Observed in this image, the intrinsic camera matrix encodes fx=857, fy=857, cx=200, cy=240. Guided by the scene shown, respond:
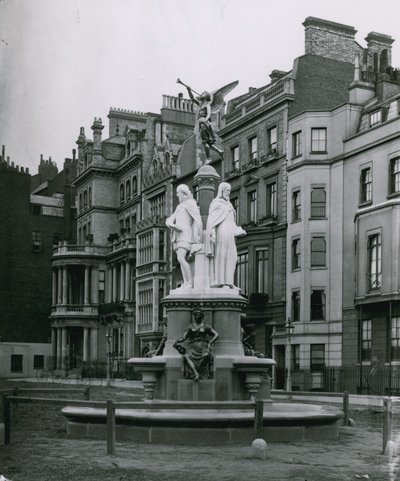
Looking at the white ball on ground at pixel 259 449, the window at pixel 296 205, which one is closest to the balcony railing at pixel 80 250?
the window at pixel 296 205

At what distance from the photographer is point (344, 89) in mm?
52281

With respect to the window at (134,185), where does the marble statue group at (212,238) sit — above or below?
below

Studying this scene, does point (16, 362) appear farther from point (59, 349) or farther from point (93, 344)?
point (93, 344)

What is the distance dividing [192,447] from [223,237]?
245 inches

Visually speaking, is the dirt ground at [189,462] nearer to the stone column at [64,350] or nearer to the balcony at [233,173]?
the balcony at [233,173]

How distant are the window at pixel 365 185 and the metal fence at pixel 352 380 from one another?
7.93 meters

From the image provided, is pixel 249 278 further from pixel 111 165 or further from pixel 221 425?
pixel 221 425

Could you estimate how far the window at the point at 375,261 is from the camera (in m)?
32.5

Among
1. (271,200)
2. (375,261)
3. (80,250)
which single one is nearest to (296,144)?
(271,200)

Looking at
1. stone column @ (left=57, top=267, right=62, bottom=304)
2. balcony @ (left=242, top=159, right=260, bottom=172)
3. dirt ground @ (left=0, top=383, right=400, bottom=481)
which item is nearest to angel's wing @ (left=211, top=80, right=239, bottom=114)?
dirt ground @ (left=0, top=383, right=400, bottom=481)

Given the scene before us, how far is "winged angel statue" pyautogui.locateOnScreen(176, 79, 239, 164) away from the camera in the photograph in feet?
69.5

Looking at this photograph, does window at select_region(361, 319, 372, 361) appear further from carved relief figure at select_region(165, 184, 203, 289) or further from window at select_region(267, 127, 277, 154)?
carved relief figure at select_region(165, 184, 203, 289)

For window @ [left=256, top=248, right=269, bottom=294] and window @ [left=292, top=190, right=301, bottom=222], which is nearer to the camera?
window @ [left=292, top=190, right=301, bottom=222]

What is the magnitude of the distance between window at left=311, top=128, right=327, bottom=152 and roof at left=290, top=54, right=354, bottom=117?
3.87 metres
